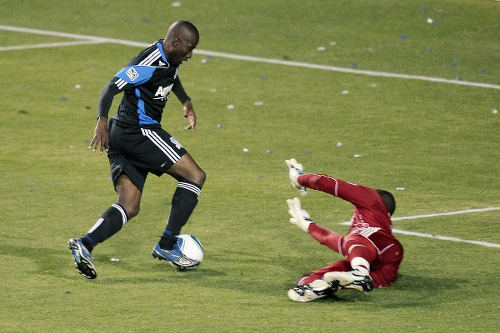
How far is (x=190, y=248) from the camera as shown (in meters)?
8.45

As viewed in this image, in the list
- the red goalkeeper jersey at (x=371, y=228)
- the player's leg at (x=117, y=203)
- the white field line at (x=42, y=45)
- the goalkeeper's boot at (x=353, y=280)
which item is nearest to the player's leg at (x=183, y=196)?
the player's leg at (x=117, y=203)

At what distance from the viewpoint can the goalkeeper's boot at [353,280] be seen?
7.41 metres

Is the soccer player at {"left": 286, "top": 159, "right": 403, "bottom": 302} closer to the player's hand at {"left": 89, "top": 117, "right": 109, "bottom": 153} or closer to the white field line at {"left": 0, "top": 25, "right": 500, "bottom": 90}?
the player's hand at {"left": 89, "top": 117, "right": 109, "bottom": 153}

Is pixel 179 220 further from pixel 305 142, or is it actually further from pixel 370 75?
pixel 370 75

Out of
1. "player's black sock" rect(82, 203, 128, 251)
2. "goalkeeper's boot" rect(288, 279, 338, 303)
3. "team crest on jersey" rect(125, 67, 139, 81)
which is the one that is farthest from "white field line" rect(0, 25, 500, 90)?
"goalkeeper's boot" rect(288, 279, 338, 303)

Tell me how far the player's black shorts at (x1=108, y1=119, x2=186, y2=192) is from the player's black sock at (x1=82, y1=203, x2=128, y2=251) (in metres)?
0.32

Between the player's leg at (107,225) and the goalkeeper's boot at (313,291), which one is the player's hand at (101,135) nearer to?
the player's leg at (107,225)

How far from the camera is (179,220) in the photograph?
28.1ft

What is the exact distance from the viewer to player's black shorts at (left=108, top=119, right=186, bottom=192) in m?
8.52

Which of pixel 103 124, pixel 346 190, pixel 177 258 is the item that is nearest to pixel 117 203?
pixel 177 258

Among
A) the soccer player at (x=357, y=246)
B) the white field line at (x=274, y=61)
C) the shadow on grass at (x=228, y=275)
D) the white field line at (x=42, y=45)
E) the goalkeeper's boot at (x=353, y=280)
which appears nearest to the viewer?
the goalkeeper's boot at (x=353, y=280)

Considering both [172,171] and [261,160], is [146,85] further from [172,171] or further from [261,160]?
[261,160]

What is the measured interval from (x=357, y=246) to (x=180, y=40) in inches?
81.4

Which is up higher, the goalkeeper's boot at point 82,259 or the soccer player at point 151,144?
the soccer player at point 151,144
